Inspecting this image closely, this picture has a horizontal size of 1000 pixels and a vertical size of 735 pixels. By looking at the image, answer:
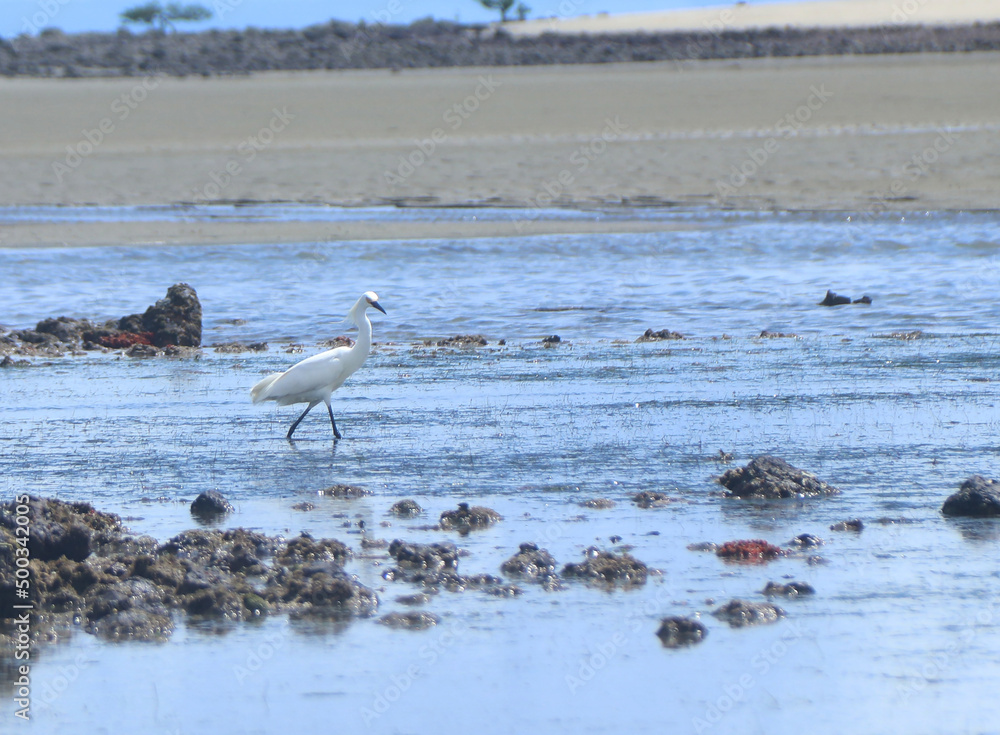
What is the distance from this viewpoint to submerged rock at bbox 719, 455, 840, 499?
9.05 meters

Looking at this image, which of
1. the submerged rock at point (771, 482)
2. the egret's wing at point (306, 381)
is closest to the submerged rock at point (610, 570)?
the submerged rock at point (771, 482)

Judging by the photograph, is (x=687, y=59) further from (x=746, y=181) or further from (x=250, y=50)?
(x=746, y=181)

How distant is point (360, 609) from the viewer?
23.6 ft

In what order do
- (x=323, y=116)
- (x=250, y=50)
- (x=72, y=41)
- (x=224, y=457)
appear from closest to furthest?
(x=224, y=457), (x=323, y=116), (x=250, y=50), (x=72, y=41)

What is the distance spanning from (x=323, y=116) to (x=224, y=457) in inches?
1236

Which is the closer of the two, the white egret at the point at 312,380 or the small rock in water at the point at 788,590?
the small rock in water at the point at 788,590

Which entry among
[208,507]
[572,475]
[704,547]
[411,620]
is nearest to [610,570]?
[704,547]

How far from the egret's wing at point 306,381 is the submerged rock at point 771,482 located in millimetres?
3918

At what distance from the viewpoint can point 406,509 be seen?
889 cm

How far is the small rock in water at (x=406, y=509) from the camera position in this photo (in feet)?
29.1

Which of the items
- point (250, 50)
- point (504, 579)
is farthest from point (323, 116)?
point (504, 579)

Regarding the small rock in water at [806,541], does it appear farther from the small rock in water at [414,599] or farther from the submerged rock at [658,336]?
the submerged rock at [658,336]

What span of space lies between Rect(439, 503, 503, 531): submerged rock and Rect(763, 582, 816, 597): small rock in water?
1978 millimetres

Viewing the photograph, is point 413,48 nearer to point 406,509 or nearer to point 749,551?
point 406,509
